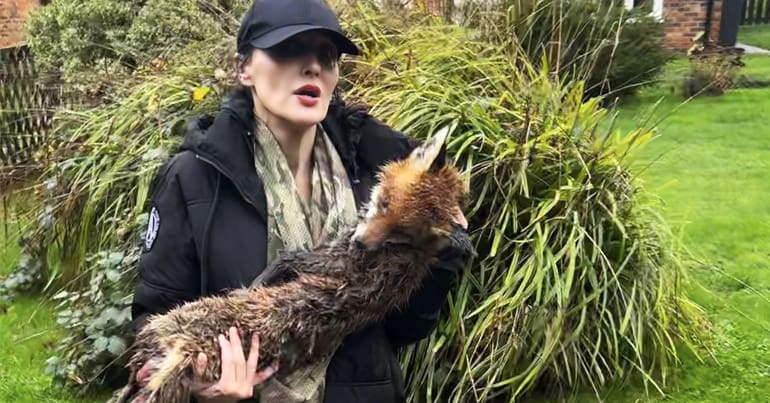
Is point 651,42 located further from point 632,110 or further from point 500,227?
point 500,227

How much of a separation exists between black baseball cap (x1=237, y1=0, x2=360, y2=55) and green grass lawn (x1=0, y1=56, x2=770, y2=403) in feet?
9.00

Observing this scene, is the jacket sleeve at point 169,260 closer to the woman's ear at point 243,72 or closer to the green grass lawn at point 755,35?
the woman's ear at point 243,72

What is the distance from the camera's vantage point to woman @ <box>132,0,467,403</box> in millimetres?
1966

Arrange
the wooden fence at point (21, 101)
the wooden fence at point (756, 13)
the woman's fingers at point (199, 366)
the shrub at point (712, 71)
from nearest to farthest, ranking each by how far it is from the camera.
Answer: the woman's fingers at point (199, 366), the wooden fence at point (21, 101), the shrub at point (712, 71), the wooden fence at point (756, 13)

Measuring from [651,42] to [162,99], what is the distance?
274 inches

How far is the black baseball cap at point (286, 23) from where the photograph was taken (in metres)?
1.94

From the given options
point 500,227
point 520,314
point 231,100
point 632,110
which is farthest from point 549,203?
point 632,110

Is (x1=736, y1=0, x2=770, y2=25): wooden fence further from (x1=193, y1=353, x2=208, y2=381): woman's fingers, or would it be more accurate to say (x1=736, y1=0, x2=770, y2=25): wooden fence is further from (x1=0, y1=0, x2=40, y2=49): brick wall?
(x1=193, y1=353, x2=208, y2=381): woman's fingers

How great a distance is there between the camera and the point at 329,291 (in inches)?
74.4

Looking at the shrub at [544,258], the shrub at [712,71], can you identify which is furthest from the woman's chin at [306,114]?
the shrub at [712,71]

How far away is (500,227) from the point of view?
4059 mm

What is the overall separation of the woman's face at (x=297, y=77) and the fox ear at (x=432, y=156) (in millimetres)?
303

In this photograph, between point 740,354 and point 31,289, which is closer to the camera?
point 740,354

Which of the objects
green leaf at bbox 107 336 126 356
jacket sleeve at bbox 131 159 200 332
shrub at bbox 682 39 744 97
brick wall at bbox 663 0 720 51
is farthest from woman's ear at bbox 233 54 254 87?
brick wall at bbox 663 0 720 51
